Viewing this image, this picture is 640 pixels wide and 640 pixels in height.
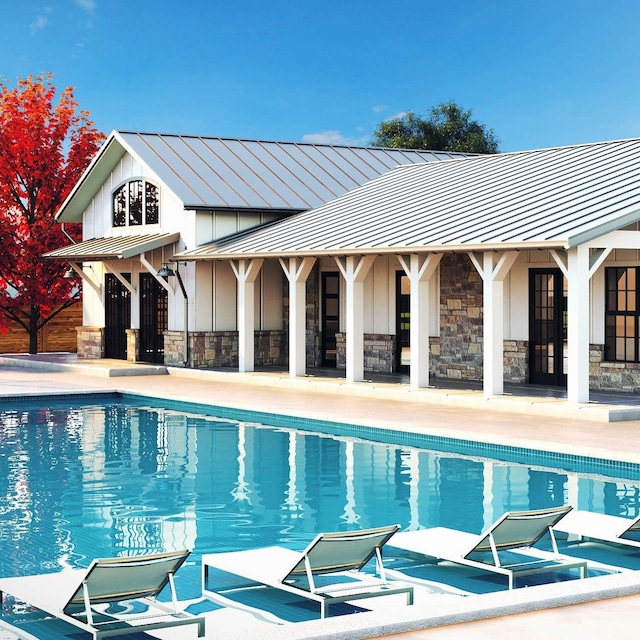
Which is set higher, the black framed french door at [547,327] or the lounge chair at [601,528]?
the black framed french door at [547,327]

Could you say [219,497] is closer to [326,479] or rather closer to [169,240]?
[326,479]

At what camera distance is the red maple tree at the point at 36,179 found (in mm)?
28828

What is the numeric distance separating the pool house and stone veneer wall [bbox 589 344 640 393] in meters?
0.03

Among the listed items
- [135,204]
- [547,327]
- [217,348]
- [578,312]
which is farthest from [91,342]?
[578,312]

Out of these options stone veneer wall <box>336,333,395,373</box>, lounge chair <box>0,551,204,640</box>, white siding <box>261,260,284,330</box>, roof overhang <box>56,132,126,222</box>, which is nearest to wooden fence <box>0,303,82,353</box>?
roof overhang <box>56,132,126,222</box>

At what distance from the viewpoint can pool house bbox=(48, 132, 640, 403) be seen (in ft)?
58.7

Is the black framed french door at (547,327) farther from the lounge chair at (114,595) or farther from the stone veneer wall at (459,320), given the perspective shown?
the lounge chair at (114,595)

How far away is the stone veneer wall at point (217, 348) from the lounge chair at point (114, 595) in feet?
56.6

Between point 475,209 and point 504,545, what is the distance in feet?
40.7

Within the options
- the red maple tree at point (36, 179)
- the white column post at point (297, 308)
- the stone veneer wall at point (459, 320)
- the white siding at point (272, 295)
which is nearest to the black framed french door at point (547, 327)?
the stone veneer wall at point (459, 320)

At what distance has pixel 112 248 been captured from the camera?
995 inches

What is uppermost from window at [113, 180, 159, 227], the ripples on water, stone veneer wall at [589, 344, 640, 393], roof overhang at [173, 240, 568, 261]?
window at [113, 180, 159, 227]

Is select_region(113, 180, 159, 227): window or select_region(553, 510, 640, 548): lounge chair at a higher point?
select_region(113, 180, 159, 227): window

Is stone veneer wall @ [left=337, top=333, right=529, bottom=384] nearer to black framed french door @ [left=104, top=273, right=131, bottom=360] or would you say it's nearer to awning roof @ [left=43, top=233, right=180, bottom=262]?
awning roof @ [left=43, top=233, right=180, bottom=262]
